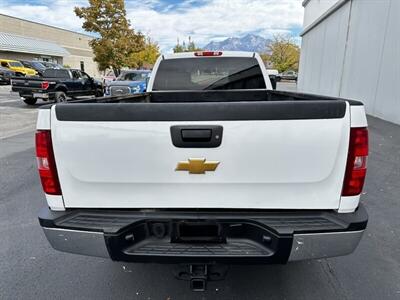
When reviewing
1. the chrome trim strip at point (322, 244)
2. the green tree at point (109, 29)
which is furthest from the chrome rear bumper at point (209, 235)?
the green tree at point (109, 29)

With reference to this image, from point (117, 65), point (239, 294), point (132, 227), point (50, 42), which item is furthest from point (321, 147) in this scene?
point (50, 42)

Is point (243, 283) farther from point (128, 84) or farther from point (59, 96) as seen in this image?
point (59, 96)

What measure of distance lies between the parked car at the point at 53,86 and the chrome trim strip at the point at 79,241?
13339 mm

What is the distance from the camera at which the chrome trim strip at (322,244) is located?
1967mm

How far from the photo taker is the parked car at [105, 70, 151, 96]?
14219mm

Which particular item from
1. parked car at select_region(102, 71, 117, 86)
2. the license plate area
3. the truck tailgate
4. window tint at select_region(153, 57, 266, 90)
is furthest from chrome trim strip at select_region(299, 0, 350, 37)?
the license plate area

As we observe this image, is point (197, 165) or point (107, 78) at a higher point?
point (197, 165)

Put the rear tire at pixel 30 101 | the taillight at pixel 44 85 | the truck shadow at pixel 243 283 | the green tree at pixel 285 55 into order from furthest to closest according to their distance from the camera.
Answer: the green tree at pixel 285 55 < the rear tire at pixel 30 101 < the taillight at pixel 44 85 < the truck shadow at pixel 243 283

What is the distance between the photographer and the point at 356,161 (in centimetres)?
199

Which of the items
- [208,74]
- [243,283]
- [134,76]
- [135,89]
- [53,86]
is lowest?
[243,283]

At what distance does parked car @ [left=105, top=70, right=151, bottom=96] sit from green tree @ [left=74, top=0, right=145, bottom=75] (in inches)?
587

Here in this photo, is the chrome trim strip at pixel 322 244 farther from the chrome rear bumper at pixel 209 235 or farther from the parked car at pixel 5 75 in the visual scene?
the parked car at pixel 5 75

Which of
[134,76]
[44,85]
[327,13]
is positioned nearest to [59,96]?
[44,85]

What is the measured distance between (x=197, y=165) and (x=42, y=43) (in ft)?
163
